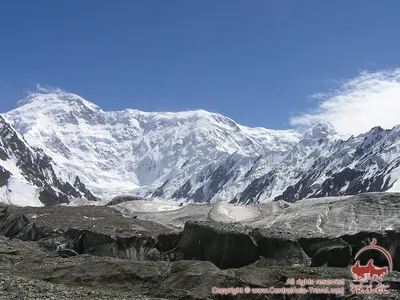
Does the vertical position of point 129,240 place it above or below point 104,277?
above

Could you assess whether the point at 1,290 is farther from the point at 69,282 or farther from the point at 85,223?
the point at 85,223

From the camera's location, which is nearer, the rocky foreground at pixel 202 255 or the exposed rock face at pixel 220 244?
the rocky foreground at pixel 202 255

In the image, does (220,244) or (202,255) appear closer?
(220,244)

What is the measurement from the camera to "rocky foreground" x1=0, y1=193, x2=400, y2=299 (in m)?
38.3

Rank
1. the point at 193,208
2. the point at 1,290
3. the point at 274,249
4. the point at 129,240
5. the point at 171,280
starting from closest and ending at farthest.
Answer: the point at 1,290, the point at 171,280, the point at 274,249, the point at 129,240, the point at 193,208

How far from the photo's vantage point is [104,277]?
42.0 metres

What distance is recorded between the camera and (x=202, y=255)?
2234 inches

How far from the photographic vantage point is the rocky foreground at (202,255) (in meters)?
38.3

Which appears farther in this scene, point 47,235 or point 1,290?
point 47,235

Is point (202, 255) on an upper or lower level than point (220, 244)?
lower

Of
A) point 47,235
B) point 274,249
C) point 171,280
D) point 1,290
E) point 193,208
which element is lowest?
point 1,290

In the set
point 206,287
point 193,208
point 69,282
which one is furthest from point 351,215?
point 193,208

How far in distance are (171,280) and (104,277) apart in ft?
17.7

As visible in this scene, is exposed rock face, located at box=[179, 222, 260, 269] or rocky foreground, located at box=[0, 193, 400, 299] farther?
exposed rock face, located at box=[179, 222, 260, 269]
